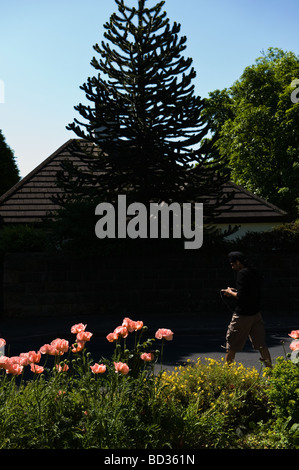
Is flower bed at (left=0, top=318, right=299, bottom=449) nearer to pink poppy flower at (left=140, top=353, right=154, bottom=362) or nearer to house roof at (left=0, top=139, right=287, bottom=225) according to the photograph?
pink poppy flower at (left=140, top=353, right=154, bottom=362)

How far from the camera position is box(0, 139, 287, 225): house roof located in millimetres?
19422

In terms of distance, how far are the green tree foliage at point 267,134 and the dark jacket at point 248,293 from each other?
79.9 ft

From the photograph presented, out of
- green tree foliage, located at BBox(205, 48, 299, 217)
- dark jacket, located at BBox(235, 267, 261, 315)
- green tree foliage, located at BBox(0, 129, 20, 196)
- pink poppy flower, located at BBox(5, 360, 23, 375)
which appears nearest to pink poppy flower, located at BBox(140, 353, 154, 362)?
pink poppy flower, located at BBox(5, 360, 23, 375)

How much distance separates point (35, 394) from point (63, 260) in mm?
10570

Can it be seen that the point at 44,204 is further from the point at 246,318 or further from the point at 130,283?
the point at 246,318

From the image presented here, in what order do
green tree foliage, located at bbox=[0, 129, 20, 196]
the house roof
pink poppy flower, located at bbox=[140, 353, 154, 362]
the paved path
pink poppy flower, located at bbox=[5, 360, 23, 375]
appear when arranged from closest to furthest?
pink poppy flower, located at bbox=[5, 360, 23, 375] < pink poppy flower, located at bbox=[140, 353, 154, 362] < the paved path < the house roof < green tree foliage, located at bbox=[0, 129, 20, 196]

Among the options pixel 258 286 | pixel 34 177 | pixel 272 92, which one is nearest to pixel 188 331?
pixel 258 286

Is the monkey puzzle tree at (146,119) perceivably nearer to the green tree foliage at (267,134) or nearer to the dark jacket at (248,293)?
the dark jacket at (248,293)

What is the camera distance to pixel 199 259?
14.9m

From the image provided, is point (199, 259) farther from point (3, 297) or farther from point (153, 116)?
point (3, 297)

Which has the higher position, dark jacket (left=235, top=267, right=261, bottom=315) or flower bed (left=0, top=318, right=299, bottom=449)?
dark jacket (left=235, top=267, right=261, bottom=315)

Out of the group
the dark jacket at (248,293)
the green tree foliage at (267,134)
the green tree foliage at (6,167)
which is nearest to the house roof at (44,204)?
the green tree foliage at (267,134)

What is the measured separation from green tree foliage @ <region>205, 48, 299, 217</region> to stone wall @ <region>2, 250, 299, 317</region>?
55.5ft

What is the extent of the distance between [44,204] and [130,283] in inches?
255
